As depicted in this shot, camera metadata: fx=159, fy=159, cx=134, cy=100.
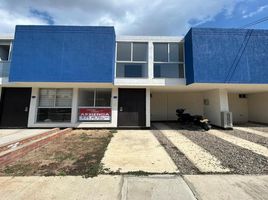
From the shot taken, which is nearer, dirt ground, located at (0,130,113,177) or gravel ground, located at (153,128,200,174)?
dirt ground, located at (0,130,113,177)

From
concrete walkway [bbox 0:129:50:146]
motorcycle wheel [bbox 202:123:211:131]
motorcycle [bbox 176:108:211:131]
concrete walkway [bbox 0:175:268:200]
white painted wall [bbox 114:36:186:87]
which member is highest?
white painted wall [bbox 114:36:186:87]

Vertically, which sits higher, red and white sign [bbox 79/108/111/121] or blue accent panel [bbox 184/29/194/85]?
blue accent panel [bbox 184/29/194/85]

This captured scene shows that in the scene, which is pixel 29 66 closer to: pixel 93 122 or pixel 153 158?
pixel 93 122

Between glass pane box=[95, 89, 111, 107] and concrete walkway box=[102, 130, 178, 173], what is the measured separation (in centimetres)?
470

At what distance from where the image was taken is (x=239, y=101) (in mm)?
15172

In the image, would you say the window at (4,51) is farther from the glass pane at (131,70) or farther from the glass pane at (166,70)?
the glass pane at (166,70)

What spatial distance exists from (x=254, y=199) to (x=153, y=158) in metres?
2.73

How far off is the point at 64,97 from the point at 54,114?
1.34 m

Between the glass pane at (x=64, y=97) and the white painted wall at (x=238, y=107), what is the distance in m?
14.2

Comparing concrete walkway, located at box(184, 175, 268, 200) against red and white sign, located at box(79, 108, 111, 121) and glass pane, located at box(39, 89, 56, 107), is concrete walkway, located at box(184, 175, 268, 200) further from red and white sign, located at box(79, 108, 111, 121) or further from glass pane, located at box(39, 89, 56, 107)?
glass pane, located at box(39, 89, 56, 107)

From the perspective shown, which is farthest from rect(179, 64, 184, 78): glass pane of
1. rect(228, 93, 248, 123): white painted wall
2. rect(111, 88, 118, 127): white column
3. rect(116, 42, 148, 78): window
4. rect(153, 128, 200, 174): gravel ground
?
rect(228, 93, 248, 123): white painted wall

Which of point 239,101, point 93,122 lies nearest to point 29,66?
point 93,122

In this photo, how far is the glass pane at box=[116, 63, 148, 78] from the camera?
10578 millimetres

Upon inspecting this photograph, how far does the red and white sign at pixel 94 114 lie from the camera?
1088 centimetres
